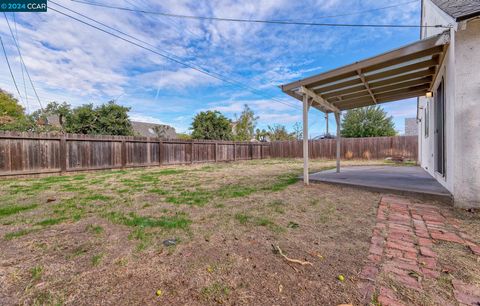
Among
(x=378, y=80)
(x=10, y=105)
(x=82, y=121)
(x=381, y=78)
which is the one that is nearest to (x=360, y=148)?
(x=378, y=80)

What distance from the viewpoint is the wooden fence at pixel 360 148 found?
1265 centimetres

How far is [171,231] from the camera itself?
7.48ft

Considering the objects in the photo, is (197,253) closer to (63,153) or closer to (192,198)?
(192,198)

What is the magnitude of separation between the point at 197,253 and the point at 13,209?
3.20 meters

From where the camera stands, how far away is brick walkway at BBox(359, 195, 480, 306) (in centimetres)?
128

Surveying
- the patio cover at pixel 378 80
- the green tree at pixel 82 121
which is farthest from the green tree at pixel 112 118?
the patio cover at pixel 378 80

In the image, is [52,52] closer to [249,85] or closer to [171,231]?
[171,231]

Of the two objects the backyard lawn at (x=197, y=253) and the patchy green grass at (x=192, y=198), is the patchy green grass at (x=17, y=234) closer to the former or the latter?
the backyard lawn at (x=197, y=253)

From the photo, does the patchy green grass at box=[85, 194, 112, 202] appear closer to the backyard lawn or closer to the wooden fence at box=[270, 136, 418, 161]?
the backyard lawn

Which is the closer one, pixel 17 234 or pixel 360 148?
pixel 17 234

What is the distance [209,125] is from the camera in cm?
1744

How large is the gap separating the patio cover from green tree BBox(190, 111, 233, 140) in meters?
12.2

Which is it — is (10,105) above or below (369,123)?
above

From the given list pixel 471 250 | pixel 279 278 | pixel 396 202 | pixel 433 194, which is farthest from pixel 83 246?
pixel 433 194
